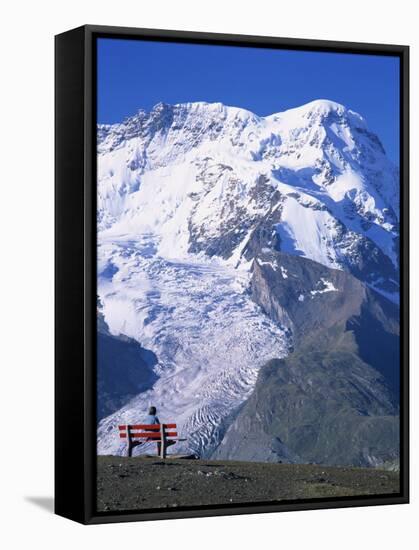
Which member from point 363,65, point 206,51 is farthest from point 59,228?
point 363,65

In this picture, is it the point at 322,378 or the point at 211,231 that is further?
the point at 322,378

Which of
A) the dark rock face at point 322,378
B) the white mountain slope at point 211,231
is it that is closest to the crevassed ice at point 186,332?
the white mountain slope at point 211,231

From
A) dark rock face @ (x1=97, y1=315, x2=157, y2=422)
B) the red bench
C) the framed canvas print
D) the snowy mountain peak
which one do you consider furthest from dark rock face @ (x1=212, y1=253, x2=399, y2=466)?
dark rock face @ (x1=97, y1=315, x2=157, y2=422)

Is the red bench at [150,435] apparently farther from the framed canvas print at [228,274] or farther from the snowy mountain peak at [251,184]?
the snowy mountain peak at [251,184]

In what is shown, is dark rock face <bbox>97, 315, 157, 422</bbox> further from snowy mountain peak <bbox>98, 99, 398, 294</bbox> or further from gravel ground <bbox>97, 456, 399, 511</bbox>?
snowy mountain peak <bbox>98, 99, 398, 294</bbox>

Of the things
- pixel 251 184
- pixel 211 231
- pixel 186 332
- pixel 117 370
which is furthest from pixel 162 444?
pixel 251 184

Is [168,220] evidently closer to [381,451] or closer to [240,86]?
[240,86]

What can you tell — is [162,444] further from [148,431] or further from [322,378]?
[322,378]
